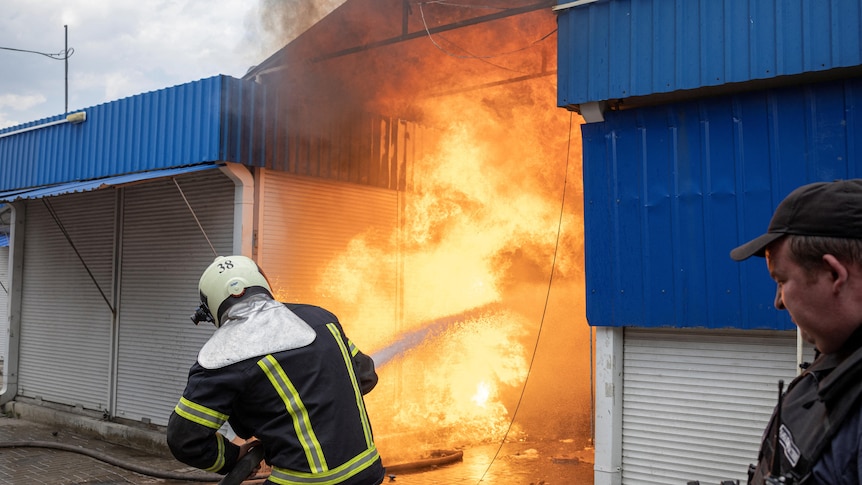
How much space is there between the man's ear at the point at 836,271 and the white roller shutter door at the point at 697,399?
16.6 ft

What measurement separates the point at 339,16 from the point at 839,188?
970 centimetres

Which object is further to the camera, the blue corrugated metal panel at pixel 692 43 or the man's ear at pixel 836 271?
the blue corrugated metal panel at pixel 692 43

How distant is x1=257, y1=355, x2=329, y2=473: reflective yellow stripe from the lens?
3.16 m

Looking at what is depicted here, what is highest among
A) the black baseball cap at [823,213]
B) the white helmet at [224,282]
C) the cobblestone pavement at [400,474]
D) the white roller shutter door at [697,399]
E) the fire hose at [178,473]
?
the black baseball cap at [823,213]

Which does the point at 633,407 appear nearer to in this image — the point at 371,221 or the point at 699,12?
the point at 699,12

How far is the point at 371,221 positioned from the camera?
1128 cm

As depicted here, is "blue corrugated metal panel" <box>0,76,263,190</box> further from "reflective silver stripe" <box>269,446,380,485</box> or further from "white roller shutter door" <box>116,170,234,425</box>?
"reflective silver stripe" <box>269,446,380,485</box>

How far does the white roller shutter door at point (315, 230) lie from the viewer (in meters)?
9.91

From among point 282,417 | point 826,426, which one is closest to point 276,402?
point 282,417

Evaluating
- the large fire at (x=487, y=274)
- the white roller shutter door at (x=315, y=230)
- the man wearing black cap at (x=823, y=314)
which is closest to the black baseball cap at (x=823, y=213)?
the man wearing black cap at (x=823, y=314)

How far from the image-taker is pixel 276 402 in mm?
3178

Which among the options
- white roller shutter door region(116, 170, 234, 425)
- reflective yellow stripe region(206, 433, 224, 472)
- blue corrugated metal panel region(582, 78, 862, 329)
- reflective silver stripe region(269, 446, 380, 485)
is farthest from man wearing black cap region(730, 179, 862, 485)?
white roller shutter door region(116, 170, 234, 425)

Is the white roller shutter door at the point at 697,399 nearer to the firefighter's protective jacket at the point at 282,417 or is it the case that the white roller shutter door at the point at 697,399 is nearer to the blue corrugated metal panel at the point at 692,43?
the blue corrugated metal panel at the point at 692,43

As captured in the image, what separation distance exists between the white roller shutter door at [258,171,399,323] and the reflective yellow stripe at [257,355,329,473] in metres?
6.67
